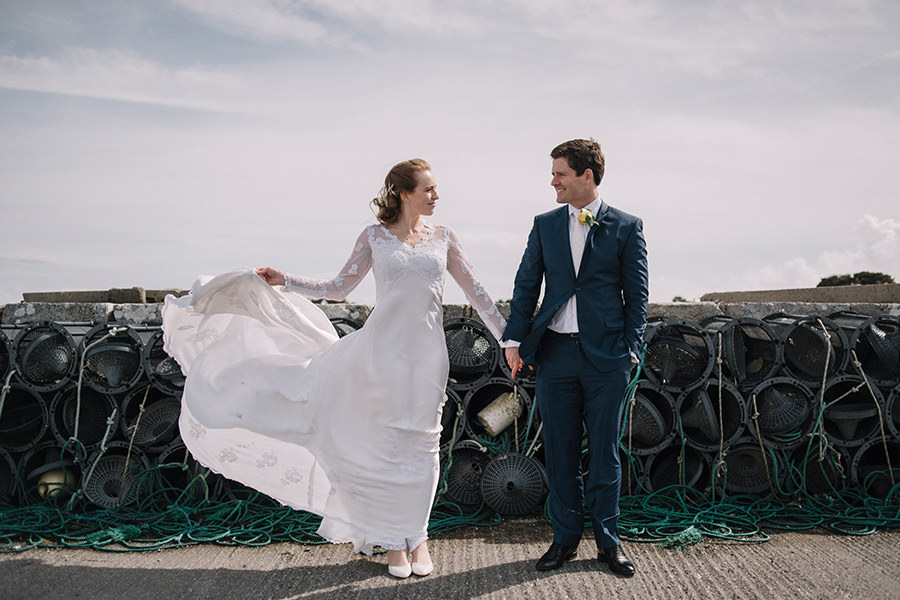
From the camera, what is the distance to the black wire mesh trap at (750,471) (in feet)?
15.8

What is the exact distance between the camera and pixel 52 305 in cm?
628

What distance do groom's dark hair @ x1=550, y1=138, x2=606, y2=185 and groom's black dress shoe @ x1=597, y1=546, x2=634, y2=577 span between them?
2.05m

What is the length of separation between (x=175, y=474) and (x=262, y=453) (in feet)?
4.80

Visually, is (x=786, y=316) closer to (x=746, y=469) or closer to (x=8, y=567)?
(x=746, y=469)

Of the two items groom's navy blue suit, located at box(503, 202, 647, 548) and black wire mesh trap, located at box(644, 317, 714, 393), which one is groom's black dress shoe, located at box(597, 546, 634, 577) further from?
black wire mesh trap, located at box(644, 317, 714, 393)

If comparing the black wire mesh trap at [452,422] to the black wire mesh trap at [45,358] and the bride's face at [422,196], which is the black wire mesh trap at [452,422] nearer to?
the bride's face at [422,196]

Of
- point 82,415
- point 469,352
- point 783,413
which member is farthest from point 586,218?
point 82,415

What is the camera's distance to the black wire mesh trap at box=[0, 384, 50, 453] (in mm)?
4871

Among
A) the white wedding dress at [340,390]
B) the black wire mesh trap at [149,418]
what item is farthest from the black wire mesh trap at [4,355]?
the white wedding dress at [340,390]

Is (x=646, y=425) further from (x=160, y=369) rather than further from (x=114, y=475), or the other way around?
(x=114, y=475)

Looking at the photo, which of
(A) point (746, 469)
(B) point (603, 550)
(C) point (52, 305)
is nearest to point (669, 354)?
(A) point (746, 469)

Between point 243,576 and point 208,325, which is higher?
point 208,325

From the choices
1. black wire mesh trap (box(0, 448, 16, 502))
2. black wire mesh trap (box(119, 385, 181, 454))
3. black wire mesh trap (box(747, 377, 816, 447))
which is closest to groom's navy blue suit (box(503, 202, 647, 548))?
black wire mesh trap (box(747, 377, 816, 447))

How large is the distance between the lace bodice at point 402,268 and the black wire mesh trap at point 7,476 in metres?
2.73
